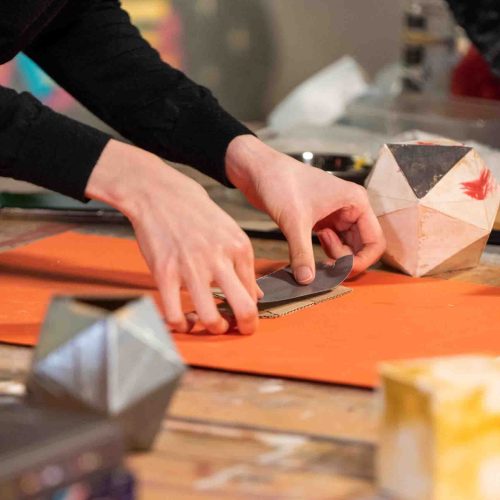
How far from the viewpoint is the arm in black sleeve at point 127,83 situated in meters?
1.38

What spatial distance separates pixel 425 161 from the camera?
4.36 feet

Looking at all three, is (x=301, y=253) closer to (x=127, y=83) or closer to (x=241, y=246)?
(x=241, y=246)

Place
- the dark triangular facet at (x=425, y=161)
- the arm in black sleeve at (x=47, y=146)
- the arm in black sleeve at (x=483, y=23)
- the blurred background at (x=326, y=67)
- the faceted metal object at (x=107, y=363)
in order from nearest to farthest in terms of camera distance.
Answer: the faceted metal object at (x=107, y=363)
the arm in black sleeve at (x=47, y=146)
the dark triangular facet at (x=425, y=161)
the arm in black sleeve at (x=483, y=23)
the blurred background at (x=326, y=67)

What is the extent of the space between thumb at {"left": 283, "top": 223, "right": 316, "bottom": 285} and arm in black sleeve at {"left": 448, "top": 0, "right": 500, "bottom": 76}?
97 centimetres

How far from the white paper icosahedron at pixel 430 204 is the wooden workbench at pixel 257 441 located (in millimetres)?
458

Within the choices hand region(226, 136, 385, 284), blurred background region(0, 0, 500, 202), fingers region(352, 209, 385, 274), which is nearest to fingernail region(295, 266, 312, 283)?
hand region(226, 136, 385, 284)

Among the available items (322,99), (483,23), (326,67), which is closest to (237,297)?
(483,23)

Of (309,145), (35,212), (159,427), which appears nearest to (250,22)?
(309,145)

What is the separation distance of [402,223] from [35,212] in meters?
0.62

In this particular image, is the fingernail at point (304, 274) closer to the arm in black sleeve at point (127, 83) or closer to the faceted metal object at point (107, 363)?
the arm in black sleeve at point (127, 83)

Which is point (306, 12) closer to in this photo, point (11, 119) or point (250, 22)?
point (250, 22)

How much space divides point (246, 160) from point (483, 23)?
909 millimetres

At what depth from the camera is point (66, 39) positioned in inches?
57.0

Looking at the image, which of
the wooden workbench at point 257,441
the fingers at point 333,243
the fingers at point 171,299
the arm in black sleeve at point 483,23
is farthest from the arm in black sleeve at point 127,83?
the arm in black sleeve at point 483,23
